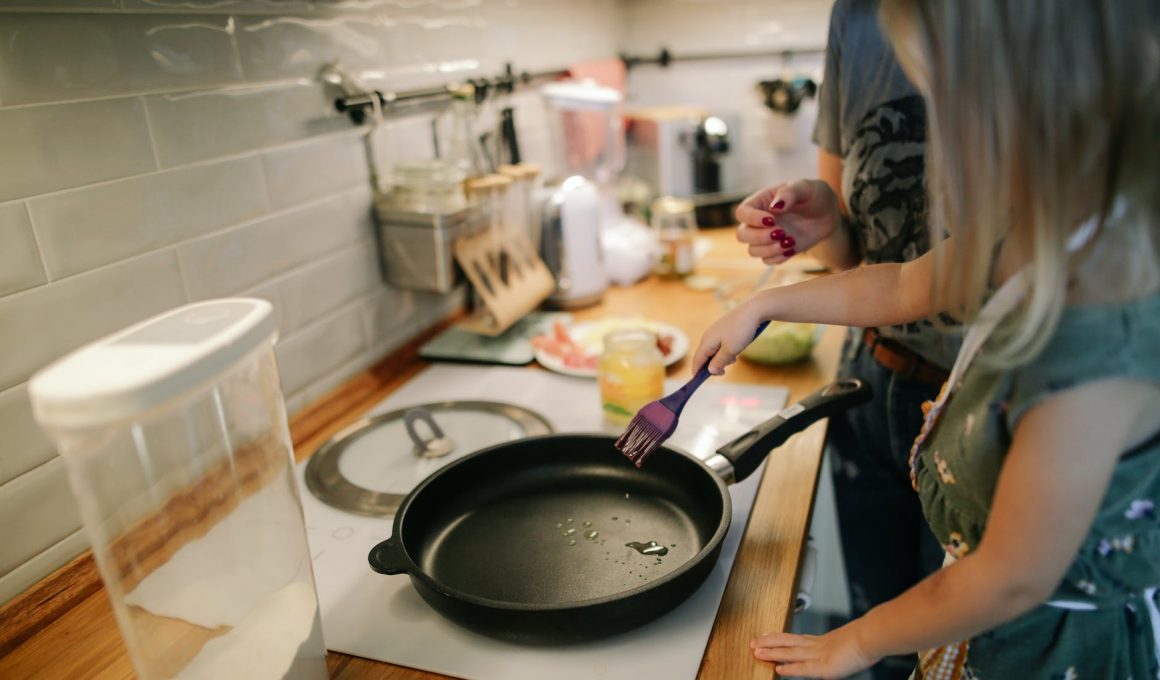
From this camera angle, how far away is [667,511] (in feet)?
3.04

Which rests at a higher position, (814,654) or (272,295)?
(272,295)

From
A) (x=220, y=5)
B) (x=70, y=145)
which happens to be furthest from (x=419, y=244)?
(x=70, y=145)

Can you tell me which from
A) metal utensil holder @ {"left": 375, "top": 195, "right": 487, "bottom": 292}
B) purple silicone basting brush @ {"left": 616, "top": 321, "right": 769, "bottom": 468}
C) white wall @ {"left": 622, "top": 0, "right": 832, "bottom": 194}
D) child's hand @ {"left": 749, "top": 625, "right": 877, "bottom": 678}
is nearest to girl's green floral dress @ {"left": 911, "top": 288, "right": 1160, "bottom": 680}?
child's hand @ {"left": 749, "top": 625, "right": 877, "bottom": 678}

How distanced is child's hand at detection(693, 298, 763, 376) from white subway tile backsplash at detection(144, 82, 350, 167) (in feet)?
2.10

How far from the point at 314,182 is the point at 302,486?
44 cm

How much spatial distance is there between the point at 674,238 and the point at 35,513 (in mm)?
1245

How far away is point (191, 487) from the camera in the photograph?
22.8 inches

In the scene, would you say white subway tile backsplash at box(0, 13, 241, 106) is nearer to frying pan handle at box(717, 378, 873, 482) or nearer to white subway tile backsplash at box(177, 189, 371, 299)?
white subway tile backsplash at box(177, 189, 371, 299)

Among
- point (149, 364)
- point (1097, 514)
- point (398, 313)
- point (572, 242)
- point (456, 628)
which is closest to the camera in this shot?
point (149, 364)

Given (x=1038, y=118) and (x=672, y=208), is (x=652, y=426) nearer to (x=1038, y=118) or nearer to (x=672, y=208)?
(x=1038, y=118)

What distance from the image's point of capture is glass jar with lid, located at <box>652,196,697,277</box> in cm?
175

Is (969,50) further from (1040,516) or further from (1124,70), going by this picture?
(1040,516)

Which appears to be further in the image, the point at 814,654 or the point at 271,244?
the point at 271,244

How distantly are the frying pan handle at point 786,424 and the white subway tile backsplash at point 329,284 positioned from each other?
64 cm
